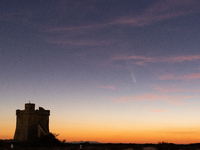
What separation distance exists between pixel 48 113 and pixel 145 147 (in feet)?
105

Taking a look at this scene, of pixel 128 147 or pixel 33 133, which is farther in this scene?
pixel 33 133

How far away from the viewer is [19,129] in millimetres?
60156

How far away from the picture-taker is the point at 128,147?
123 feet

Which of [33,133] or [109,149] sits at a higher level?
[33,133]

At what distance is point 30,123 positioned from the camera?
59.2 meters

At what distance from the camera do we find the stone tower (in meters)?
58.4

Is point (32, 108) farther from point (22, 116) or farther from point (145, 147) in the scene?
point (145, 147)

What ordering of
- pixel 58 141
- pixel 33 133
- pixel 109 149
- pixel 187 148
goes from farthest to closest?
pixel 33 133 → pixel 58 141 → pixel 109 149 → pixel 187 148

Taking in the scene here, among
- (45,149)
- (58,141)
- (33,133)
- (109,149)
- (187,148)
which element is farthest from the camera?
(33,133)

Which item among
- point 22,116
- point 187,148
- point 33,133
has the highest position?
point 22,116

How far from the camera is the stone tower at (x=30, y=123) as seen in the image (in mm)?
→ 58406

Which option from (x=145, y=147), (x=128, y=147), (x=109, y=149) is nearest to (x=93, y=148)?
(x=109, y=149)

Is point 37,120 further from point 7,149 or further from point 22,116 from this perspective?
point 7,149

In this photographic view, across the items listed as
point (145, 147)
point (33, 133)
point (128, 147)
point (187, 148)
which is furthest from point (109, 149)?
point (33, 133)
